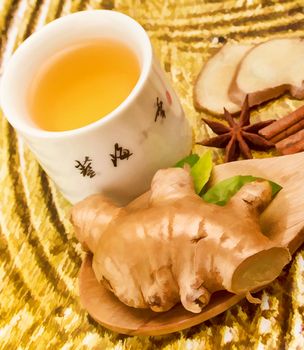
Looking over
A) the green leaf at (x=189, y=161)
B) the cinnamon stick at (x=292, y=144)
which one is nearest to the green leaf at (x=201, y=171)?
the green leaf at (x=189, y=161)

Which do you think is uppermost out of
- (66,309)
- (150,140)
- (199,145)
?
(150,140)

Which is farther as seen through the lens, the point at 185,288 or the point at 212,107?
the point at 212,107

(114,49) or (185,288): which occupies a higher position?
(114,49)

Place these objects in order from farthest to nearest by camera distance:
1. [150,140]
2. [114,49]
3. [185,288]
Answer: [114,49], [150,140], [185,288]

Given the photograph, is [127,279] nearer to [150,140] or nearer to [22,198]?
[150,140]

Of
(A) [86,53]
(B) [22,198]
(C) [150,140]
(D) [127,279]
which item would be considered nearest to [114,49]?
(A) [86,53]

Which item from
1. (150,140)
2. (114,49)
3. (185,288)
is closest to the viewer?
(185,288)

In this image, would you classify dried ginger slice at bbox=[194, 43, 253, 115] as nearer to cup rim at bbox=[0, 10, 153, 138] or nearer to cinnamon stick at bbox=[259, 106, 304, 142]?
cinnamon stick at bbox=[259, 106, 304, 142]

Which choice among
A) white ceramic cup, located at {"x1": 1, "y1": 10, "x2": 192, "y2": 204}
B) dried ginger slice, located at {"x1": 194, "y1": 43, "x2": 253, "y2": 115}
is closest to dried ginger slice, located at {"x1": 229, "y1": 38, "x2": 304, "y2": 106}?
dried ginger slice, located at {"x1": 194, "y1": 43, "x2": 253, "y2": 115}
